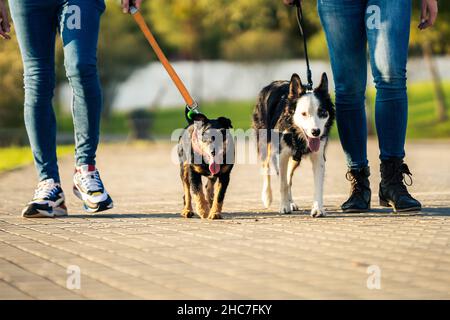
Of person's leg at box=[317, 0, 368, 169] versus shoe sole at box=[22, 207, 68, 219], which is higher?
person's leg at box=[317, 0, 368, 169]

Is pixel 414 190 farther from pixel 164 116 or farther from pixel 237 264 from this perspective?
pixel 164 116

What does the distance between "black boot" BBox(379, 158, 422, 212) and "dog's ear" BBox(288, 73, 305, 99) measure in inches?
31.7

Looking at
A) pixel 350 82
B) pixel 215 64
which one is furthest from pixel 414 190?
pixel 215 64

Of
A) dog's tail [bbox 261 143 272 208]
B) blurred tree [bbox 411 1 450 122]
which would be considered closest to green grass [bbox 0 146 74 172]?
dog's tail [bbox 261 143 272 208]

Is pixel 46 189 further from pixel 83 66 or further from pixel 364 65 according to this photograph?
pixel 364 65

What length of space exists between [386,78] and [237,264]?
2875 mm

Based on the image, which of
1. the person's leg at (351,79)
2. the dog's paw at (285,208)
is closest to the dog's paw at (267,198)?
the dog's paw at (285,208)

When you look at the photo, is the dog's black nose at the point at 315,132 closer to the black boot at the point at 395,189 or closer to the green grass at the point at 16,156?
the black boot at the point at 395,189

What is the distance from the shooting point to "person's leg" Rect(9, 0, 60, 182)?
8281mm

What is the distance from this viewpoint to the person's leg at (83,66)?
8148 millimetres

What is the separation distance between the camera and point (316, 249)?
6219mm

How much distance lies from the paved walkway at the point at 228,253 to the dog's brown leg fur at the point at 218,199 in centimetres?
8

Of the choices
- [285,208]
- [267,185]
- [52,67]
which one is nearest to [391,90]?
[285,208]

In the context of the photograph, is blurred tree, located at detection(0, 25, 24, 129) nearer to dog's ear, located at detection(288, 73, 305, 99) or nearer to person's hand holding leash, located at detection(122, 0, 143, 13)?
person's hand holding leash, located at detection(122, 0, 143, 13)
